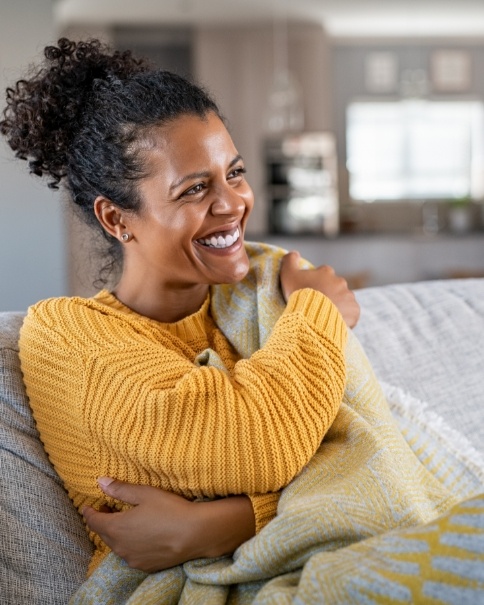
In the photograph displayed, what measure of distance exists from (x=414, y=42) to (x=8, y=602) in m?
8.55

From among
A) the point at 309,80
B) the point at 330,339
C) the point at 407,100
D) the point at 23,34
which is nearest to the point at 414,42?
the point at 407,100

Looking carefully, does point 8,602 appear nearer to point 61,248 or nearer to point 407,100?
point 61,248

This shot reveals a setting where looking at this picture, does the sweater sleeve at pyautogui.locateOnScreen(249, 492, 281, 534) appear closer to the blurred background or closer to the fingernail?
the fingernail

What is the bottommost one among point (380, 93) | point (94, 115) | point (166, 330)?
point (166, 330)

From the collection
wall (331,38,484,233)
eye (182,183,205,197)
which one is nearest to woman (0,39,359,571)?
eye (182,183,205,197)

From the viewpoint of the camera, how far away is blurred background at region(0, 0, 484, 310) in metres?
6.80

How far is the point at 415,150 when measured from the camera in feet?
30.8

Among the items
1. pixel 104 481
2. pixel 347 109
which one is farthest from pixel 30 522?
pixel 347 109

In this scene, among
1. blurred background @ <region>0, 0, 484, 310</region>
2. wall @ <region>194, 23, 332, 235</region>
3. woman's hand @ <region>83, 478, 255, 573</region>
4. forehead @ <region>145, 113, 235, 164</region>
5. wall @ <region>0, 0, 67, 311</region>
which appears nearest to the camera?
woman's hand @ <region>83, 478, 255, 573</region>

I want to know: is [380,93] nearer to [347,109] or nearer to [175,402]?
[347,109]

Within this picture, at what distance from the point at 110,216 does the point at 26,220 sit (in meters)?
3.40

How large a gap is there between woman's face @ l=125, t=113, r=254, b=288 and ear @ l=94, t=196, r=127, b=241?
0.14 ft

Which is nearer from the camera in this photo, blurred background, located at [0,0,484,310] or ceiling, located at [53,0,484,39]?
blurred background, located at [0,0,484,310]

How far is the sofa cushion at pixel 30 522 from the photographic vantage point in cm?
124
